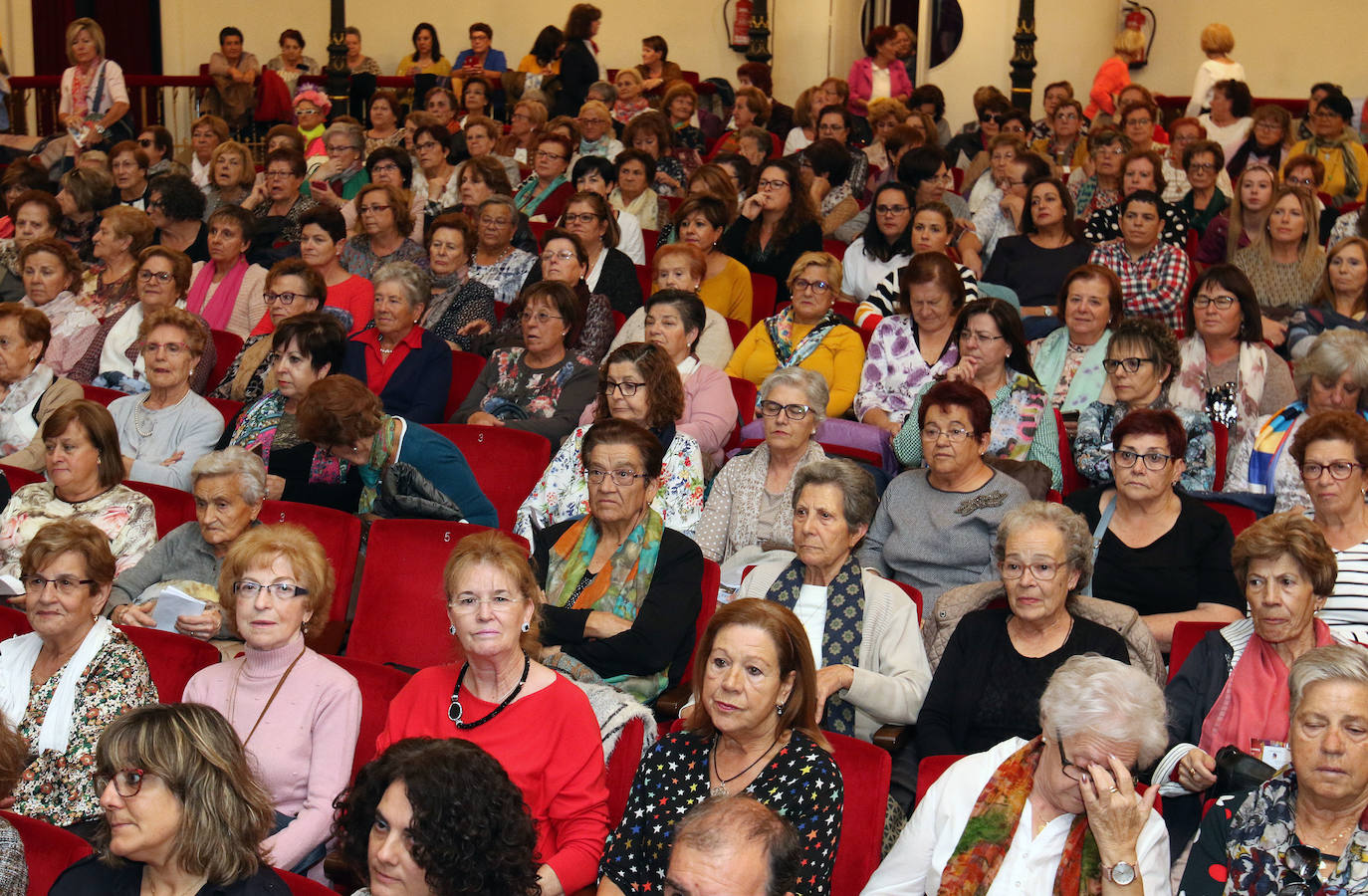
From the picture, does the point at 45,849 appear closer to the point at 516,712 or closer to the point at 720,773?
the point at 516,712

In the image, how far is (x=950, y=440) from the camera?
3.65 metres

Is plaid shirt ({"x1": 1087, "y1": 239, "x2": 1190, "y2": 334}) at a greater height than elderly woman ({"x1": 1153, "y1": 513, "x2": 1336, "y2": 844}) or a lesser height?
greater

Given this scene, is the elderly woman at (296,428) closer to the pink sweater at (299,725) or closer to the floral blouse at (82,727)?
the floral blouse at (82,727)

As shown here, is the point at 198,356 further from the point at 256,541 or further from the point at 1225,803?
the point at 1225,803

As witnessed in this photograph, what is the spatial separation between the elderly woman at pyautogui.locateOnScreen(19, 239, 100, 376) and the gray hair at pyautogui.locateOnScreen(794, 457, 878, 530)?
3.36m

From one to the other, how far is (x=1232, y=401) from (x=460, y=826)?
309 centimetres

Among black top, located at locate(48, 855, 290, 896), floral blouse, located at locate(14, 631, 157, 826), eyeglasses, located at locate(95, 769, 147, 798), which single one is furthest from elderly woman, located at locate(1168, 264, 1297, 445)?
eyeglasses, located at locate(95, 769, 147, 798)

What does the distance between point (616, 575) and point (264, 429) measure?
1.52 m

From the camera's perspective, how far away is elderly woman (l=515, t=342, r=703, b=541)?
3987mm

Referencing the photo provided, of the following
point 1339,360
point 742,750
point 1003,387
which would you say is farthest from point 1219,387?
point 742,750

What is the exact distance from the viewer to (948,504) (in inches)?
145

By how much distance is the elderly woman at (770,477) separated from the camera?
3904 mm

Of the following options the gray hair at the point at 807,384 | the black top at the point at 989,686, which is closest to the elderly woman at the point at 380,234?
the gray hair at the point at 807,384

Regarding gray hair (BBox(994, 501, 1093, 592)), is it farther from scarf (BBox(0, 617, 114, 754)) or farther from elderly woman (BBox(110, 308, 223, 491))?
elderly woman (BBox(110, 308, 223, 491))
